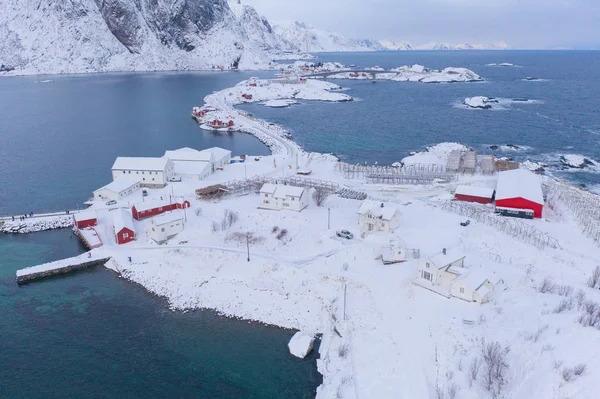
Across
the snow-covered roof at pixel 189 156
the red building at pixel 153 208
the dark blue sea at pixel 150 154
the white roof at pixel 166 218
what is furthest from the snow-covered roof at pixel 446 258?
the snow-covered roof at pixel 189 156

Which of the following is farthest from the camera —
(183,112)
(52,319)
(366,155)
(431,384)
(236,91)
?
(236,91)

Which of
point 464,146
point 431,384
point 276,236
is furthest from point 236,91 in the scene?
point 431,384

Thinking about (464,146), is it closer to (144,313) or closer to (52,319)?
(144,313)

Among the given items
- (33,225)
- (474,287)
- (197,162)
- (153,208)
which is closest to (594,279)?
(474,287)

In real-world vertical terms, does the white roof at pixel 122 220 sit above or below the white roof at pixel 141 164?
below

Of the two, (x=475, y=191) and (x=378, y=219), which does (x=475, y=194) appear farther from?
(x=378, y=219)

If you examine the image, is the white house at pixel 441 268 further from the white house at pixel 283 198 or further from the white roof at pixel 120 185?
the white roof at pixel 120 185
